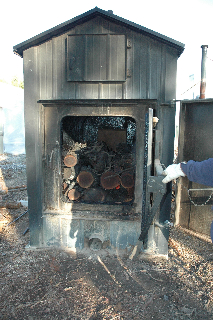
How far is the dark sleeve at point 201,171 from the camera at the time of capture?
1.99 m

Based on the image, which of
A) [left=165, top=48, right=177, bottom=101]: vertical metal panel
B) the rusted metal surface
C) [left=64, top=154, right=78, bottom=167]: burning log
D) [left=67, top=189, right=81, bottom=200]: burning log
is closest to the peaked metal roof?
the rusted metal surface

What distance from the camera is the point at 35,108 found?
3207 millimetres

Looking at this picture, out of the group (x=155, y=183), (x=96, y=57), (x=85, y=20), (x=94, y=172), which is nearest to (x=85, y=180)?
(x=94, y=172)

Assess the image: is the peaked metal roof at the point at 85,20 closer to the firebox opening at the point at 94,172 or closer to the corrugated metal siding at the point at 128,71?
the corrugated metal siding at the point at 128,71

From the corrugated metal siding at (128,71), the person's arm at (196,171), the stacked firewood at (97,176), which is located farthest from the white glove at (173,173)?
the stacked firewood at (97,176)

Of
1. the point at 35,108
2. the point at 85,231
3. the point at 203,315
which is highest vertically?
the point at 35,108

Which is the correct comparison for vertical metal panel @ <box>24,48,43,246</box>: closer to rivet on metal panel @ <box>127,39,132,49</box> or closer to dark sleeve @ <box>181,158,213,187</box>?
rivet on metal panel @ <box>127,39,132,49</box>

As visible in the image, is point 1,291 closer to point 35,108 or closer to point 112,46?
point 35,108

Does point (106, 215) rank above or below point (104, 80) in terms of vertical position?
below

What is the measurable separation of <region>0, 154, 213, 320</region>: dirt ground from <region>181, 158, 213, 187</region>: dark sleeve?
56.6 inches

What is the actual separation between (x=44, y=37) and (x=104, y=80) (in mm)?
978

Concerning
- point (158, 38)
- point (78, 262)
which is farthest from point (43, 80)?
point (78, 262)

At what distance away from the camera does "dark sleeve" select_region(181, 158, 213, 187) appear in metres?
1.99

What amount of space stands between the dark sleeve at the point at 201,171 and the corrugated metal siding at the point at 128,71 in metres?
1.29
